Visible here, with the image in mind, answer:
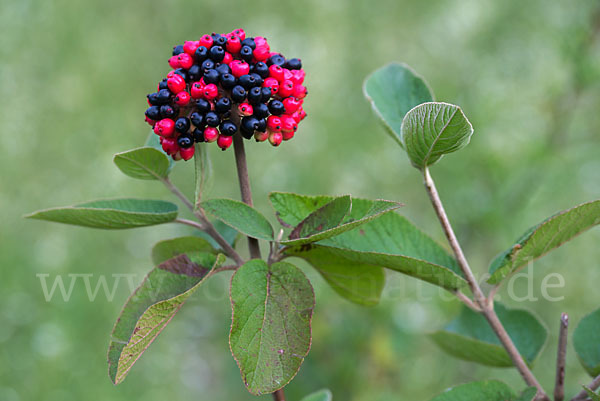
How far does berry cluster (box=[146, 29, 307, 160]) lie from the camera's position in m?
0.76

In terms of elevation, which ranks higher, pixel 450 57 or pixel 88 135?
pixel 88 135

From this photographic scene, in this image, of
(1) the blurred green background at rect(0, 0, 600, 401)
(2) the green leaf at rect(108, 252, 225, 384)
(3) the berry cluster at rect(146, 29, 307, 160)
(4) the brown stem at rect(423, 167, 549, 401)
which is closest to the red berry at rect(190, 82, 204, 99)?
(3) the berry cluster at rect(146, 29, 307, 160)

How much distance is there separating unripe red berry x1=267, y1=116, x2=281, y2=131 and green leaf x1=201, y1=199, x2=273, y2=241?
0.12 metres

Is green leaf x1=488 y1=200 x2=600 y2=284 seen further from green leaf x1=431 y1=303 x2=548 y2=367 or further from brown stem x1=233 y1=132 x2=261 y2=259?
brown stem x1=233 y1=132 x2=261 y2=259

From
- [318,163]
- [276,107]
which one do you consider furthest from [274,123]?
[318,163]

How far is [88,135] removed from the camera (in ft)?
12.3

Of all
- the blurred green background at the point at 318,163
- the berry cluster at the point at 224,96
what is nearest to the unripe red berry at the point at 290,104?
the berry cluster at the point at 224,96

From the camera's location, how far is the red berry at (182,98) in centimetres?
76

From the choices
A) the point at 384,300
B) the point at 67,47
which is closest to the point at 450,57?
the point at 384,300

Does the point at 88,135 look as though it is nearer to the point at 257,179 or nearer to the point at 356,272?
the point at 257,179

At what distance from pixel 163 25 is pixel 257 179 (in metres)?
1.66

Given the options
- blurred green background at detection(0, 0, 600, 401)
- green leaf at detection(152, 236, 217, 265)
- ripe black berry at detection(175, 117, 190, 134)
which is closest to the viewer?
ripe black berry at detection(175, 117, 190, 134)

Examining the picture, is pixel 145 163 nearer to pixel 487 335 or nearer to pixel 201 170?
pixel 201 170

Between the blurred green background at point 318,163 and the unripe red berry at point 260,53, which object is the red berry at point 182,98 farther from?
the blurred green background at point 318,163
